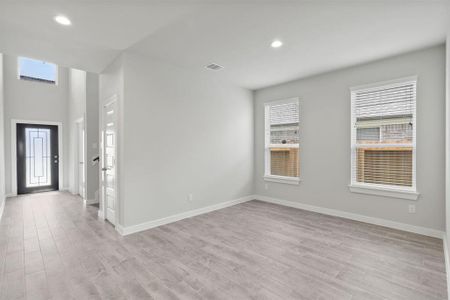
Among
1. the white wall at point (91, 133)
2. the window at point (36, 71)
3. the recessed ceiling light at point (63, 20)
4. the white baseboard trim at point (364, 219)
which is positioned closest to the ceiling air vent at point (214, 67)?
the recessed ceiling light at point (63, 20)

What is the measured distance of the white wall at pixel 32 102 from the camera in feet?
19.8

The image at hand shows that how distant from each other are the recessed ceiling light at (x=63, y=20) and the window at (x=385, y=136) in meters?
4.42

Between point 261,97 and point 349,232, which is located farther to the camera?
point 261,97

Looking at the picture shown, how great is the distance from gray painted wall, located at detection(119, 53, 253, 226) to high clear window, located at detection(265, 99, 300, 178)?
2.02 ft

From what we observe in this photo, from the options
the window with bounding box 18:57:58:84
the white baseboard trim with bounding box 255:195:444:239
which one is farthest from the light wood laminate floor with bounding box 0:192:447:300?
the window with bounding box 18:57:58:84

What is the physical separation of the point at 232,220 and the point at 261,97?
313 centimetres

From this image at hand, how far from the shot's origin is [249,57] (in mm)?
3617

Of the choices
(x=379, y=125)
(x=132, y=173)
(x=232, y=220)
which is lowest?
(x=232, y=220)

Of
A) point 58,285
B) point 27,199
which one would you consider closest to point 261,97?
point 58,285

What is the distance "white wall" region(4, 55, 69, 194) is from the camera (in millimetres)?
6031

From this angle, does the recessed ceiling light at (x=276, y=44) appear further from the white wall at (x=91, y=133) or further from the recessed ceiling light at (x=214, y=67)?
the white wall at (x=91, y=133)

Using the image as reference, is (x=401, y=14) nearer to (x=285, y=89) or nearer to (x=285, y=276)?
(x=285, y=89)

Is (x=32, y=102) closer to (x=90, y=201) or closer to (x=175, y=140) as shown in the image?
(x=90, y=201)

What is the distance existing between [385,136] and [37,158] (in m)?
8.84
